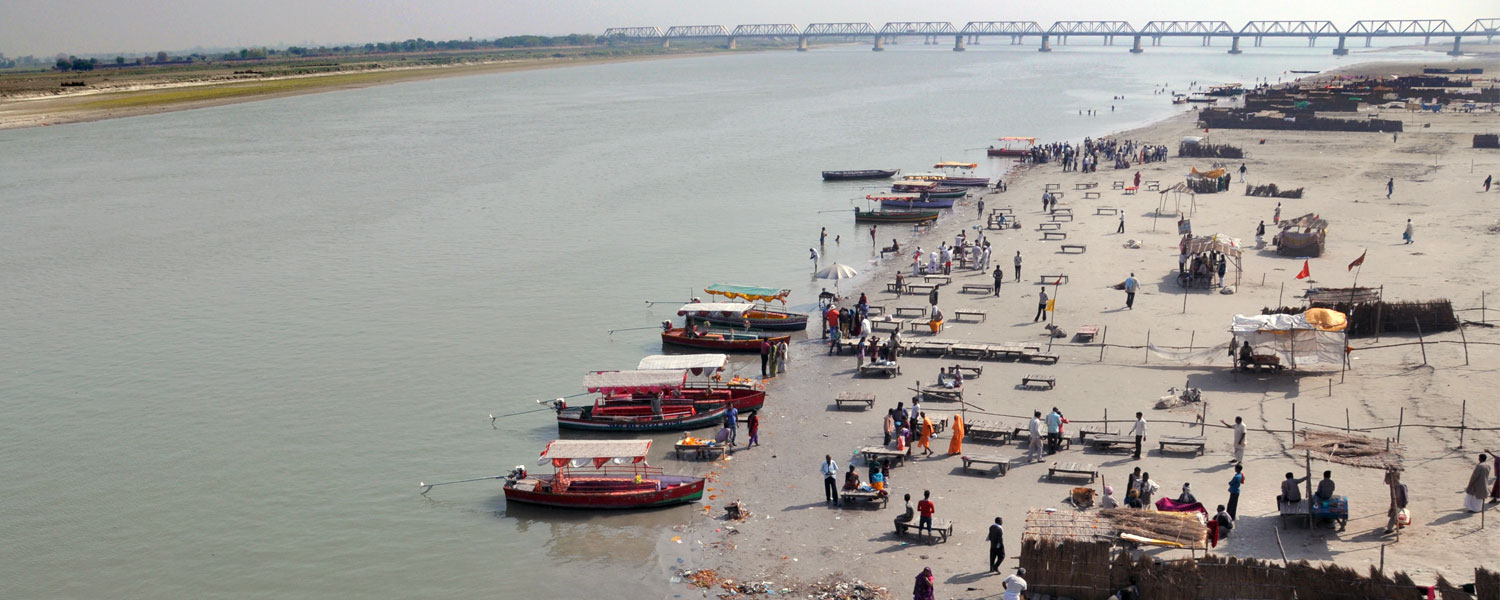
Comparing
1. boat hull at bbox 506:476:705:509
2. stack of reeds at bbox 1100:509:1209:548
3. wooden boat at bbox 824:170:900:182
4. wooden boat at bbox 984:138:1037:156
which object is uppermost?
wooden boat at bbox 984:138:1037:156

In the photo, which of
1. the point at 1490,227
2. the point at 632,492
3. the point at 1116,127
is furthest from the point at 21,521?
the point at 1116,127

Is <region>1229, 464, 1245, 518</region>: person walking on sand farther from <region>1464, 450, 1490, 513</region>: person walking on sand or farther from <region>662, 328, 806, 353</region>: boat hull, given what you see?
<region>662, 328, 806, 353</region>: boat hull

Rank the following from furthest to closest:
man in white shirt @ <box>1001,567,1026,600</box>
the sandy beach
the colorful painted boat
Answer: the colorful painted boat < the sandy beach < man in white shirt @ <box>1001,567,1026,600</box>

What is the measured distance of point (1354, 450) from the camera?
19141 mm

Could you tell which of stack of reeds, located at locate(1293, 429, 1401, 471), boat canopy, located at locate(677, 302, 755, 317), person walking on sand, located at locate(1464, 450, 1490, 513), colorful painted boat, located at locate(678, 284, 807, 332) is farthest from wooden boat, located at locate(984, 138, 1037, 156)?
person walking on sand, located at locate(1464, 450, 1490, 513)

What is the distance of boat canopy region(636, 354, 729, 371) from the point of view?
28.6m

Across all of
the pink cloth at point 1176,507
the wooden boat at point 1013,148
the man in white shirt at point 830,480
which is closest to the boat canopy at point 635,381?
the man in white shirt at point 830,480

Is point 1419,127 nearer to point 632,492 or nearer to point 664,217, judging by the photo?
point 664,217

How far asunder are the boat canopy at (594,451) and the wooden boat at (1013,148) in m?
62.7

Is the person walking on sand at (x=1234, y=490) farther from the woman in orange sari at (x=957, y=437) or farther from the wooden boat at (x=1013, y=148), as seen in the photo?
the wooden boat at (x=1013, y=148)

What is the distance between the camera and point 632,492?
2291cm

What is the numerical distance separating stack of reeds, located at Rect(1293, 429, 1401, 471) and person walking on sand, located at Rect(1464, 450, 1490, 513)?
118 centimetres

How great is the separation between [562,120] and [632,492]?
3930 inches

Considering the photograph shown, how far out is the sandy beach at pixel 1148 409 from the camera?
19.3 meters
